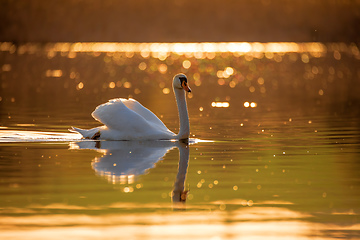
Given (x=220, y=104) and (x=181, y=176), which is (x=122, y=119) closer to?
(x=181, y=176)

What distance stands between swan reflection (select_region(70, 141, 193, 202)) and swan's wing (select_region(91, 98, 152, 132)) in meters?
0.29

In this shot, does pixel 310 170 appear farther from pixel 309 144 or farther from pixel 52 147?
pixel 52 147

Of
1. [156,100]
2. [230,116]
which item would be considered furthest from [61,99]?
[230,116]

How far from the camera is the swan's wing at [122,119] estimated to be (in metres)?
17.3

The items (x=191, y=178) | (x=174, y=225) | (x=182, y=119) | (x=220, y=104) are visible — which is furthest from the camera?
(x=220, y=104)

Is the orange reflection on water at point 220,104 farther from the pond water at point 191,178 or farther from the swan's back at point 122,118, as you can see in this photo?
the swan's back at point 122,118

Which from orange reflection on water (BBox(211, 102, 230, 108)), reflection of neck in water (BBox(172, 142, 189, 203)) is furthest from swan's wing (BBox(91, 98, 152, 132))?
orange reflection on water (BBox(211, 102, 230, 108))

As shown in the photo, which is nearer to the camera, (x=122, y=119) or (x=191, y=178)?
(x=191, y=178)

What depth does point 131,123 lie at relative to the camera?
56.7 ft

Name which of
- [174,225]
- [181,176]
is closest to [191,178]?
[181,176]

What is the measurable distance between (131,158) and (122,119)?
2.04 meters

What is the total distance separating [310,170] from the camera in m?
14.2

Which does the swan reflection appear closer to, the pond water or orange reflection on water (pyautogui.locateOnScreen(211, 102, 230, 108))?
the pond water

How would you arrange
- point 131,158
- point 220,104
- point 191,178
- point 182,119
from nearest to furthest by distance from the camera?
point 191,178, point 131,158, point 182,119, point 220,104
